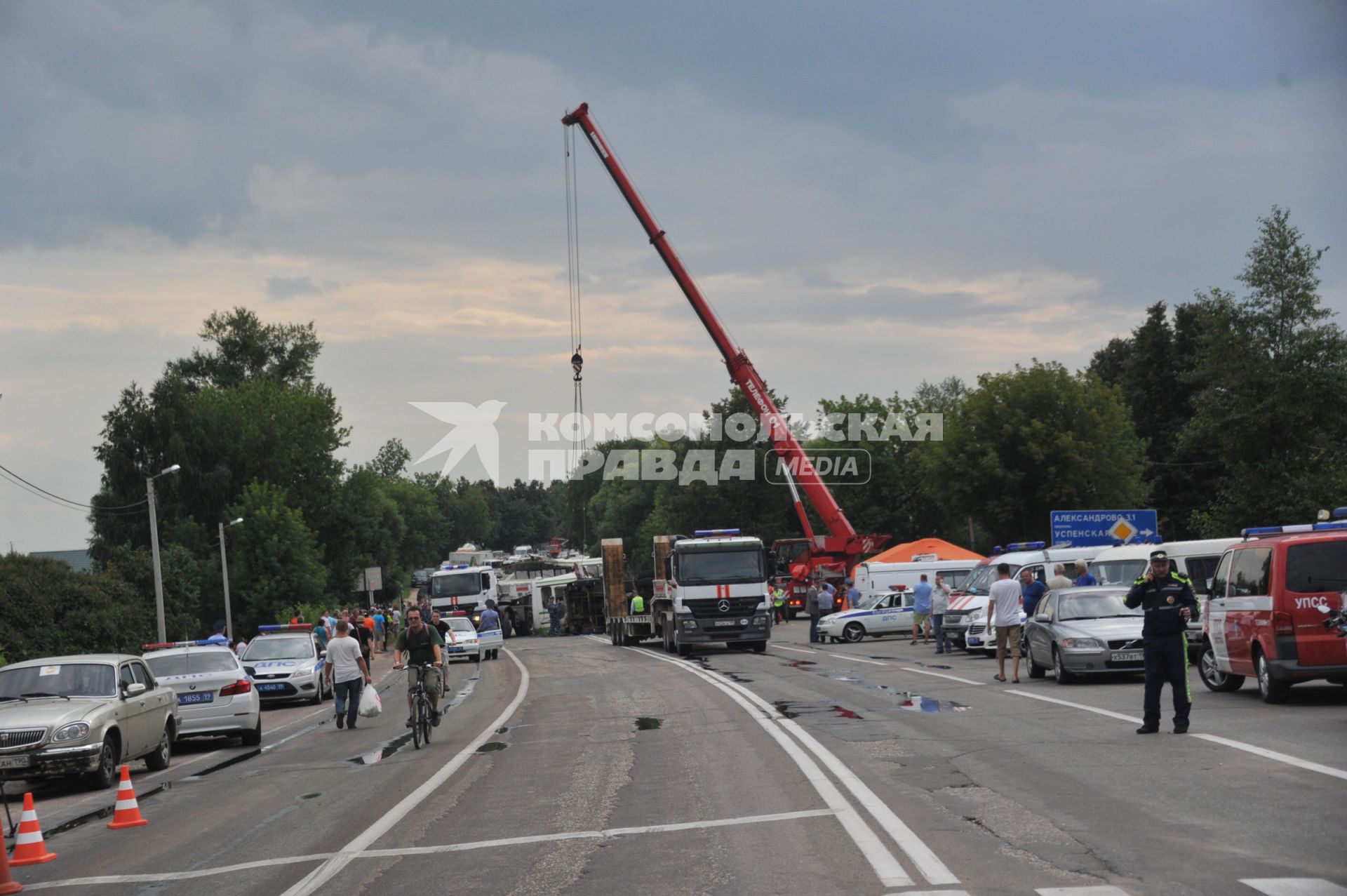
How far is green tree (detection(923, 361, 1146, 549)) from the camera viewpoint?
57.2m

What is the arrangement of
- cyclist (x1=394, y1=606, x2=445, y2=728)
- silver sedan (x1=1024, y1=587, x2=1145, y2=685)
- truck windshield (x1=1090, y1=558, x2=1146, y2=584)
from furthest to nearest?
truck windshield (x1=1090, y1=558, x2=1146, y2=584), silver sedan (x1=1024, y1=587, x2=1145, y2=685), cyclist (x1=394, y1=606, x2=445, y2=728)

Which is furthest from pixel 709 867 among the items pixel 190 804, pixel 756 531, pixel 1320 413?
pixel 756 531

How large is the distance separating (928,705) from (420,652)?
6566 mm

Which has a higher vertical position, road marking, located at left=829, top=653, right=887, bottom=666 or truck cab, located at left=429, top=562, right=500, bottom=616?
truck cab, located at left=429, top=562, right=500, bottom=616

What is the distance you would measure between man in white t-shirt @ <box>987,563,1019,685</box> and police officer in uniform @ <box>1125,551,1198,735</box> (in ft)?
24.4

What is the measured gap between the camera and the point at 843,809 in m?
9.20

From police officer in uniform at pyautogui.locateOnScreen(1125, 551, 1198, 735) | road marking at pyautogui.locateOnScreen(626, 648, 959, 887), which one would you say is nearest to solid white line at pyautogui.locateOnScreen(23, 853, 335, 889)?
road marking at pyautogui.locateOnScreen(626, 648, 959, 887)

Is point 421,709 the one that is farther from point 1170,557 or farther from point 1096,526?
point 1096,526

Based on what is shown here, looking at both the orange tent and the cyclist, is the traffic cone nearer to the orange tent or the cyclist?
the cyclist

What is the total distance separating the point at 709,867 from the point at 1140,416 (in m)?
68.3

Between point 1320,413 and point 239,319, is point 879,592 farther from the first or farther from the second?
point 239,319

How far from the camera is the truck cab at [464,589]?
5869cm

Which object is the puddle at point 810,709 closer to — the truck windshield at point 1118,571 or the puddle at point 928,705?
the puddle at point 928,705

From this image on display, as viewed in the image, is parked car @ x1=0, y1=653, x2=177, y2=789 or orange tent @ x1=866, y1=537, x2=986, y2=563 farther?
orange tent @ x1=866, y1=537, x2=986, y2=563
